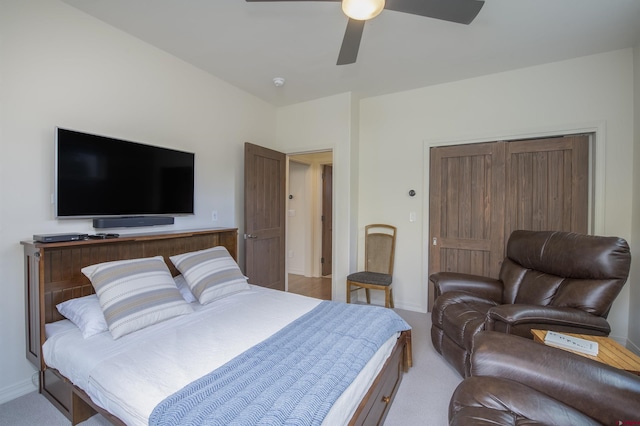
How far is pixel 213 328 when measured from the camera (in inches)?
68.1

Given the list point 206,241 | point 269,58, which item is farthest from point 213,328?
point 269,58

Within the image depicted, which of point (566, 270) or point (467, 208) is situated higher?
point (467, 208)

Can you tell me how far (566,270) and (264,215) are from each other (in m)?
3.01

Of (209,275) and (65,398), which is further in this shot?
(209,275)

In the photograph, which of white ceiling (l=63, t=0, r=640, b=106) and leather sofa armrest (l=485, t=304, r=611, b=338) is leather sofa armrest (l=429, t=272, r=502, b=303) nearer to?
leather sofa armrest (l=485, t=304, r=611, b=338)

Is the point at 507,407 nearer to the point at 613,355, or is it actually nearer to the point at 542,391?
the point at 542,391

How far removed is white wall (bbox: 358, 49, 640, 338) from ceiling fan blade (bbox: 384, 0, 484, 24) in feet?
5.55

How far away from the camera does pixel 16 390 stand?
1.87m

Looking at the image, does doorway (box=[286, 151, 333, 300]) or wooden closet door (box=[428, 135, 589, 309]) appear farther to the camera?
doorway (box=[286, 151, 333, 300])

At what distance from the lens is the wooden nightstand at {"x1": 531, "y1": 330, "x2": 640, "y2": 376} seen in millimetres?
1350

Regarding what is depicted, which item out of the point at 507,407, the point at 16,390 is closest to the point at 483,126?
the point at 507,407

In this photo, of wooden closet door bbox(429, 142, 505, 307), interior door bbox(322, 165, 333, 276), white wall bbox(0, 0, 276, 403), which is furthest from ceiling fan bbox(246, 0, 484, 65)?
interior door bbox(322, 165, 333, 276)

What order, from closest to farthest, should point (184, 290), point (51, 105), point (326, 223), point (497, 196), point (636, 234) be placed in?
point (51, 105), point (184, 290), point (636, 234), point (497, 196), point (326, 223)

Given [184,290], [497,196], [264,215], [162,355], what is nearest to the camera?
[162,355]
